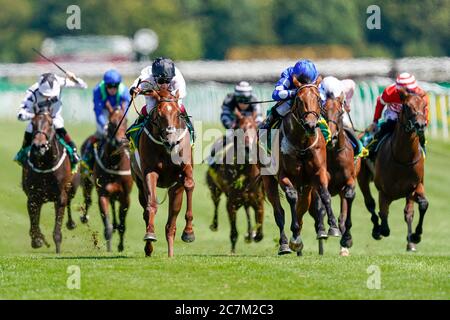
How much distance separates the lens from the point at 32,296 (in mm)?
11312

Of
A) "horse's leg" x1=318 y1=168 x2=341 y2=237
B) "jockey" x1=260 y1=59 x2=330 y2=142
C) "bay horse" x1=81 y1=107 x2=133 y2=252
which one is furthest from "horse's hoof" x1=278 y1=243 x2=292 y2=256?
"bay horse" x1=81 y1=107 x2=133 y2=252

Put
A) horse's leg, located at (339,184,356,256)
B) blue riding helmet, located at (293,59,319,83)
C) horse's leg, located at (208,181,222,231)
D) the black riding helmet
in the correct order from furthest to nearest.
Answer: horse's leg, located at (208,181,222,231) → horse's leg, located at (339,184,356,256) → the black riding helmet → blue riding helmet, located at (293,59,319,83)

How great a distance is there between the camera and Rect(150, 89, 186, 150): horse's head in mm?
13727

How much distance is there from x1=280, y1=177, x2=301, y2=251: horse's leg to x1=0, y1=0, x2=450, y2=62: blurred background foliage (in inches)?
2195

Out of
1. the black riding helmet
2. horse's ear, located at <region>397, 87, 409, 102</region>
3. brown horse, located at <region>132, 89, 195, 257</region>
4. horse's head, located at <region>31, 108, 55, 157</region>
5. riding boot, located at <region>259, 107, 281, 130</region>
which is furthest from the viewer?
horse's head, located at <region>31, 108, 55, 157</region>

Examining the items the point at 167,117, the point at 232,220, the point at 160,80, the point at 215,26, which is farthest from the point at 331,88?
the point at 215,26

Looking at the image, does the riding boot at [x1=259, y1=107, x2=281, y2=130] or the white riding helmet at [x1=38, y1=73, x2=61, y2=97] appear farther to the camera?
the white riding helmet at [x1=38, y1=73, x2=61, y2=97]

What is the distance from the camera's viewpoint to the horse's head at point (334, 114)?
50.2ft

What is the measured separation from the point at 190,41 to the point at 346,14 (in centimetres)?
977

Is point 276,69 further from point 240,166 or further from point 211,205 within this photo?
point 240,166

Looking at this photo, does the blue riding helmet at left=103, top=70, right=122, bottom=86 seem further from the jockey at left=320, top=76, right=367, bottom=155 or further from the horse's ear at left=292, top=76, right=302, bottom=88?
the horse's ear at left=292, top=76, right=302, bottom=88

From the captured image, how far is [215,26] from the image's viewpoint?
276 feet

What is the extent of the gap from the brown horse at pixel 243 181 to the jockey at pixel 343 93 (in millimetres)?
1478

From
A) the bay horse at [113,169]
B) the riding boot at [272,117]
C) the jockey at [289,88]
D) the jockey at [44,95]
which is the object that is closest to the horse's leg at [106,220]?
the bay horse at [113,169]
